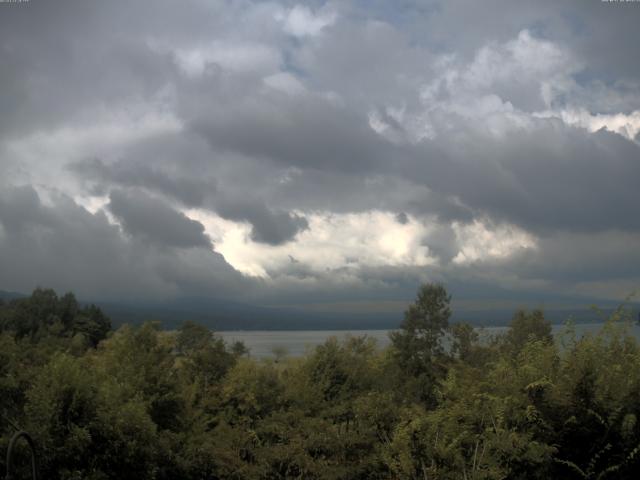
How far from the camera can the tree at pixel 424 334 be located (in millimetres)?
49469

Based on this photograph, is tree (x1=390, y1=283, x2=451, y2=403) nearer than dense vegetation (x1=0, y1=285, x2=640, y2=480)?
No

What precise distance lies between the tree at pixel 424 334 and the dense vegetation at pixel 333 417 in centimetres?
1991

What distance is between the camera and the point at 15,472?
11789 millimetres

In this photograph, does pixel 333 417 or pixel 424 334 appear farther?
pixel 424 334

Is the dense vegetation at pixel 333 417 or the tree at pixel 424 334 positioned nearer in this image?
the dense vegetation at pixel 333 417

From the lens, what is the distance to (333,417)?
73.4 ft

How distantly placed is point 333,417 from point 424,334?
30.1m

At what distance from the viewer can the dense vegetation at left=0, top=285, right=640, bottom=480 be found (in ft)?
Answer: 31.8

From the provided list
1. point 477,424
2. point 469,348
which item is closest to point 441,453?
point 477,424

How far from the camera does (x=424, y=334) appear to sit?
169ft

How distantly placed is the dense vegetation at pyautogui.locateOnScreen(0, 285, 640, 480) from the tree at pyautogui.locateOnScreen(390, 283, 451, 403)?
1991 centimetres

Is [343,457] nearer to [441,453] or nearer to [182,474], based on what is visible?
[182,474]

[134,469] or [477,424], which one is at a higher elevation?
[477,424]

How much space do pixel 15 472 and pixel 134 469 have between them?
309 cm
